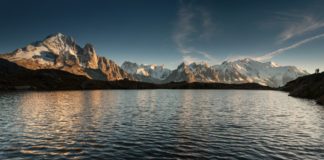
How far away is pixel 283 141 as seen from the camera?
120ft

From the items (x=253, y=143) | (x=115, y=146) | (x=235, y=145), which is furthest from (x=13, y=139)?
(x=253, y=143)

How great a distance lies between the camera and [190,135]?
1599 inches

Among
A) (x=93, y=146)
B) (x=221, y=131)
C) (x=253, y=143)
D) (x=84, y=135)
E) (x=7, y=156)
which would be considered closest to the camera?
(x=7, y=156)

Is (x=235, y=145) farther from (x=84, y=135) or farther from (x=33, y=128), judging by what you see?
(x=33, y=128)

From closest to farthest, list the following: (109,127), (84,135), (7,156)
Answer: (7,156), (84,135), (109,127)

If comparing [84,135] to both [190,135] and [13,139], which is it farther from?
[190,135]

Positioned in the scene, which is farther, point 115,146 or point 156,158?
point 115,146

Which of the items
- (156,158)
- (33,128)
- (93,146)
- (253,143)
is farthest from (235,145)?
(33,128)

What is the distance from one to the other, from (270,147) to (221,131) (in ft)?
37.2

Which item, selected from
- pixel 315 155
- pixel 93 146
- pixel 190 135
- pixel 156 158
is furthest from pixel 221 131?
pixel 93 146

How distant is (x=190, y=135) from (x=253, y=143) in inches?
402

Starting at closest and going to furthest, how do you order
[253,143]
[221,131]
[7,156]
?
[7,156] → [253,143] → [221,131]

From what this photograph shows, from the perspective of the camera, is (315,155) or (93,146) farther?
(93,146)

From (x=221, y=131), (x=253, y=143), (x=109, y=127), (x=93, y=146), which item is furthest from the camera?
(x=109, y=127)
